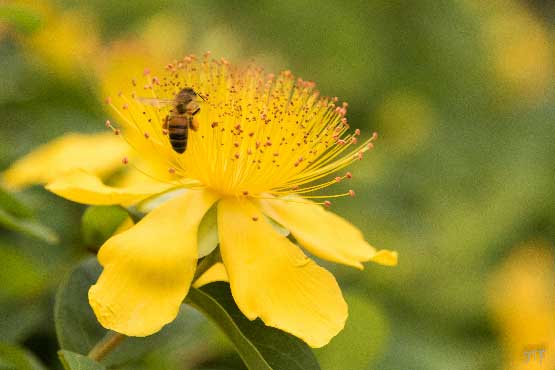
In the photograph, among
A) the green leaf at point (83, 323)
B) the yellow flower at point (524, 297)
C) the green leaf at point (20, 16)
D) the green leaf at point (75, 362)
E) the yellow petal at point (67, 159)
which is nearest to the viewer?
the green leaf at point (75, 362)

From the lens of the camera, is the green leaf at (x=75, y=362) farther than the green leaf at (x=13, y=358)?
No

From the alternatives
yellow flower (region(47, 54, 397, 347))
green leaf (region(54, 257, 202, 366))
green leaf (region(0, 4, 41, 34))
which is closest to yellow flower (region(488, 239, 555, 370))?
yellow flower (region(47, 54, 397, 347))

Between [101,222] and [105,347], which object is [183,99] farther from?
[105,347]

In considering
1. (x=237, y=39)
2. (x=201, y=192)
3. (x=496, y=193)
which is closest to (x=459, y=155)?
(x=496, y=193)

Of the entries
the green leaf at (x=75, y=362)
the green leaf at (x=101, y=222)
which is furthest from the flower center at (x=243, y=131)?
the green leaf at (x=75, y=362)

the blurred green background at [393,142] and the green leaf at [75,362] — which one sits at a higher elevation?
the blurred green background at [393,142]

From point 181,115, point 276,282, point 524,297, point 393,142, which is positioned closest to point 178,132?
point 181,115

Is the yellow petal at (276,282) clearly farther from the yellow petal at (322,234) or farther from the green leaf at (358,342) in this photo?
the green leaf at (358,342)

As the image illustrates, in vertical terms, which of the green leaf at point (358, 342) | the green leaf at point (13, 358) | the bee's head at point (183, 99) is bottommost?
the green leaf at point (13, 358)
